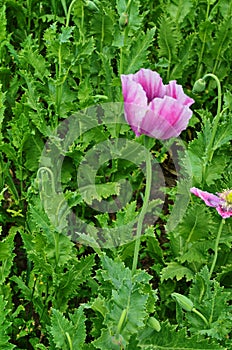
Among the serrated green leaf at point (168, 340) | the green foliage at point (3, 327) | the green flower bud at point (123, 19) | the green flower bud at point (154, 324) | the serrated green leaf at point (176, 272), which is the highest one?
the green flower bud at point (123, 19)

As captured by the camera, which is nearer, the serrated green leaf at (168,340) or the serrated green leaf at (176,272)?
the serrated green leaf at (168,340)

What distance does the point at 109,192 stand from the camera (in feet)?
7.98

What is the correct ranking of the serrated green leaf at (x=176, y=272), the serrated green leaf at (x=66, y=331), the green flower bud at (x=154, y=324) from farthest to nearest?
the serrated green leaf at (x=176, y=272)
the serrated green leaf at (x=66, y=331)
the green flower bud at (x=154, y=324)

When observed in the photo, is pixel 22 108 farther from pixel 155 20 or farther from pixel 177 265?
pixel 155 20

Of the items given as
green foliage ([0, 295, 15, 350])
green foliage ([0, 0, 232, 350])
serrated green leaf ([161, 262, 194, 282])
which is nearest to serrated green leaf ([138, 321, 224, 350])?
green foliage ([0, 0, 232, 350])

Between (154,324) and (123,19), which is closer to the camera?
(154,324)

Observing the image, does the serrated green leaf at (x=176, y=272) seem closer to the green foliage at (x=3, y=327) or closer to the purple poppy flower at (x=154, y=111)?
the green foliage at (x=3, y=327)

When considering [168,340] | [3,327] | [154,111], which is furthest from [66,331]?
[154,111]

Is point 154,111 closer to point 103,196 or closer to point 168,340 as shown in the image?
point 168,340

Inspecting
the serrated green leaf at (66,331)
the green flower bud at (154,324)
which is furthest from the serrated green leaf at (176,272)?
the green flower bud at (154,324)

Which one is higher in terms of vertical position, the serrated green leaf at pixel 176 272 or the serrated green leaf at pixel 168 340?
the serrated green leaf at pixel 168 340

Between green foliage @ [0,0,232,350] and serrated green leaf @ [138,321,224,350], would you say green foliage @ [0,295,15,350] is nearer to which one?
green foliage @ [0,0,232,350]

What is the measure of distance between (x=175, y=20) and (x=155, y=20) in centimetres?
23

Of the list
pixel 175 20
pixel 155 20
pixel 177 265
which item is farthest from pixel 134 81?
pixel 155 20
